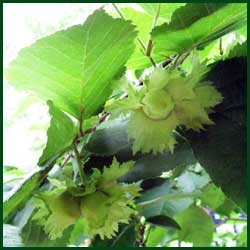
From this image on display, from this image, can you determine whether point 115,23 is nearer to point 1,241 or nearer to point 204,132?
point 204,132

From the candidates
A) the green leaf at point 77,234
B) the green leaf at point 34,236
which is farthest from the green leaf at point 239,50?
the green leaf at point 77,234

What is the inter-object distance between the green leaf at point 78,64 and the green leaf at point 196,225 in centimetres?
60

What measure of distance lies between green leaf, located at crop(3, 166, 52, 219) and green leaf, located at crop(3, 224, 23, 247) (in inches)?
1.4

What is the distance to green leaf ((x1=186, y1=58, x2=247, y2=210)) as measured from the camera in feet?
1.87

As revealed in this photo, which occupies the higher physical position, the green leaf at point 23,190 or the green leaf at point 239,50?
the green leaf at point 239,50

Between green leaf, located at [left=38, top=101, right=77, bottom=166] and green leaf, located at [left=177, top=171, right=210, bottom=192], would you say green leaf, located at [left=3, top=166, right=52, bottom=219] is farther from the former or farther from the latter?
green leaf, located at [left=177, top=171, right=210, bottom=192]

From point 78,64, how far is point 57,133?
100 millimetres

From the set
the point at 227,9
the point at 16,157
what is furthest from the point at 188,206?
the point at 227,9

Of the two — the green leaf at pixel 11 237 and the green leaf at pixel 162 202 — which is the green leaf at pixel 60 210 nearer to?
the green leaf at pixel 11 237

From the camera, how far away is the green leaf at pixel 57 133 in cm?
62

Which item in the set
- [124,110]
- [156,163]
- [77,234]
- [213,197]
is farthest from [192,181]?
[124,110]

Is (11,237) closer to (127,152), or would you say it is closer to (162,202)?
(127,152)

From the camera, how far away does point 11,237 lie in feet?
2.25

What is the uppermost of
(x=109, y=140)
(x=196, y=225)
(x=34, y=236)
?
(x=109, y=140)
